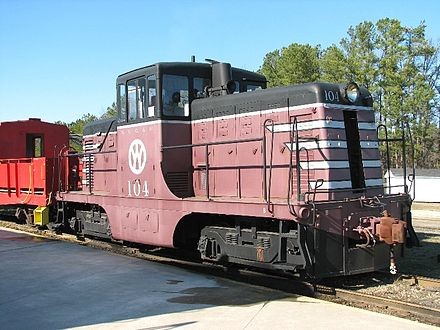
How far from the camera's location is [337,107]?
293 inches

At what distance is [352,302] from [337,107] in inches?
108

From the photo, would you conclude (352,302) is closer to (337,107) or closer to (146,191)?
(337,107)

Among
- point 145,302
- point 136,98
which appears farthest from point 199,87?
point 145,302

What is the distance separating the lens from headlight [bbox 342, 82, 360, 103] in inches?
295

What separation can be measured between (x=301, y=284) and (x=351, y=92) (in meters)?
2.92

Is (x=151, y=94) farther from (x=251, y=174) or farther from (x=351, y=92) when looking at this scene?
(x=351, y=92)

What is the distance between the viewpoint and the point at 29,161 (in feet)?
47.1

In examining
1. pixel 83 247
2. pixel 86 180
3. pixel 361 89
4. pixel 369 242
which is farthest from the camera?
pixel 86 180

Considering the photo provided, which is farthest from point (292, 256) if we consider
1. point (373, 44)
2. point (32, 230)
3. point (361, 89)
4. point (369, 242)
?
point (373, 44)

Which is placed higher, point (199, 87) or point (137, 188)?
point (199, 87)

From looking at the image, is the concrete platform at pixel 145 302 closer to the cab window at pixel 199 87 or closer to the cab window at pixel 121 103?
the cab window at pixel 121 103

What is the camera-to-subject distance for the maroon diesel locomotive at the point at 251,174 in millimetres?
7027

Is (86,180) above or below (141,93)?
below

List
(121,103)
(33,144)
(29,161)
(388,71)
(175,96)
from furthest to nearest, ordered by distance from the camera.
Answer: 1. (388,71)
2. (33,144)
3. (29,161)
4. (121,103)
5. (175,96)
